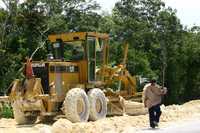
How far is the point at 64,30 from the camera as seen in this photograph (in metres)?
50.8

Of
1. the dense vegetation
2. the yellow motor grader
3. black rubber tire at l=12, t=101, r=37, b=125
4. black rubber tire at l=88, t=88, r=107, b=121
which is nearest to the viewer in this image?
the yellow motor grader

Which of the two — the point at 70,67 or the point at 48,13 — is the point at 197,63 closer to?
the point at 48,13

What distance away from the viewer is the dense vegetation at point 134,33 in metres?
47.8

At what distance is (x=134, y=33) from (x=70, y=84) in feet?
120

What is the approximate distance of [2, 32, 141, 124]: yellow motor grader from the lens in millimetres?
21875

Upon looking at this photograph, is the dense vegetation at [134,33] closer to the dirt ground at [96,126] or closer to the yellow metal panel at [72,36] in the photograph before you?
the yellow metal panel at [72,36]

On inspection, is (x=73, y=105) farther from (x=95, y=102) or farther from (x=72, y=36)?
(x=72, y=36)

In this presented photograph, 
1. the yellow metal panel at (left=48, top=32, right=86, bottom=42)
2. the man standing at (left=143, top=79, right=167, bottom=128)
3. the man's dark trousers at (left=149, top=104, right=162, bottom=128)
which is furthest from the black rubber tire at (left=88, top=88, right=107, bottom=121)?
the man's dark trousers at (left=149, top=104, right=162, bottom=128)

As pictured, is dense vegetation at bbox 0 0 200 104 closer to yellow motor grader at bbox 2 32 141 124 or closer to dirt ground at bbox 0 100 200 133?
yellow motor grader at bbox 2 32 141 124

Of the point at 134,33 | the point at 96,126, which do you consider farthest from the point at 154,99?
the point at 134,33

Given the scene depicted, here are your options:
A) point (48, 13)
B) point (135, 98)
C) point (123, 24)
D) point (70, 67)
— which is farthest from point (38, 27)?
point (70, 67)

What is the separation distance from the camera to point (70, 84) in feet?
77.2

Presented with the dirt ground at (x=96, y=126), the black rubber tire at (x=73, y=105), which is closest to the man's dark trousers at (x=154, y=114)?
the dirt ground at (x=96, y=126)

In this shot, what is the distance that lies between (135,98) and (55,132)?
10.7m
